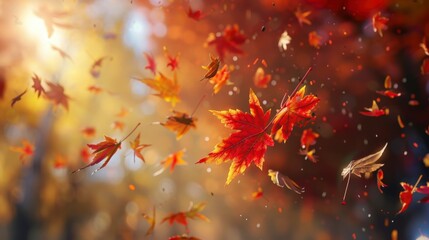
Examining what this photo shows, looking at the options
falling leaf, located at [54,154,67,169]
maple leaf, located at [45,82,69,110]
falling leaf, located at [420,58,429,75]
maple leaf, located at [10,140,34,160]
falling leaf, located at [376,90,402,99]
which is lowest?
falling leaf, located at [54,154,67,169]

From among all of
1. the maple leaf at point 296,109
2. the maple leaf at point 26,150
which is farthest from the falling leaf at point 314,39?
the maple leaf at point 26,150

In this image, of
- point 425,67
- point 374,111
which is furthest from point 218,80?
point 425,67

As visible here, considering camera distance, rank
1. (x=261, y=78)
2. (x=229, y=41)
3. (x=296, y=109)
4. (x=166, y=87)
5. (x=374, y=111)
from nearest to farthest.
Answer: (x=296, y=109)
(x=166, y=87)
(x=374, y=111)
(x=229, y=41)
(x=261, y=78)

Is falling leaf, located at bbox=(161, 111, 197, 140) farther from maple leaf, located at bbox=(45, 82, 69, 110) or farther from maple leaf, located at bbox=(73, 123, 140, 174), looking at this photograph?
maple leaf, located at bbox=(45, 82, 69, 110)

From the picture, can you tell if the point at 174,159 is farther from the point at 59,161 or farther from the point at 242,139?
the point at 59,161

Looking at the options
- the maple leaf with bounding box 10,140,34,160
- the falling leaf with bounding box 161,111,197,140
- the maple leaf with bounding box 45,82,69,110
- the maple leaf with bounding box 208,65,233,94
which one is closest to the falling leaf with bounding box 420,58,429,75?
the maple leaf with bounding box 208,65,233,94

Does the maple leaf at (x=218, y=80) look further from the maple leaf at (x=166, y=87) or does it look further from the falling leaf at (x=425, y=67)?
the falling leaf at (x=425, y=67)
